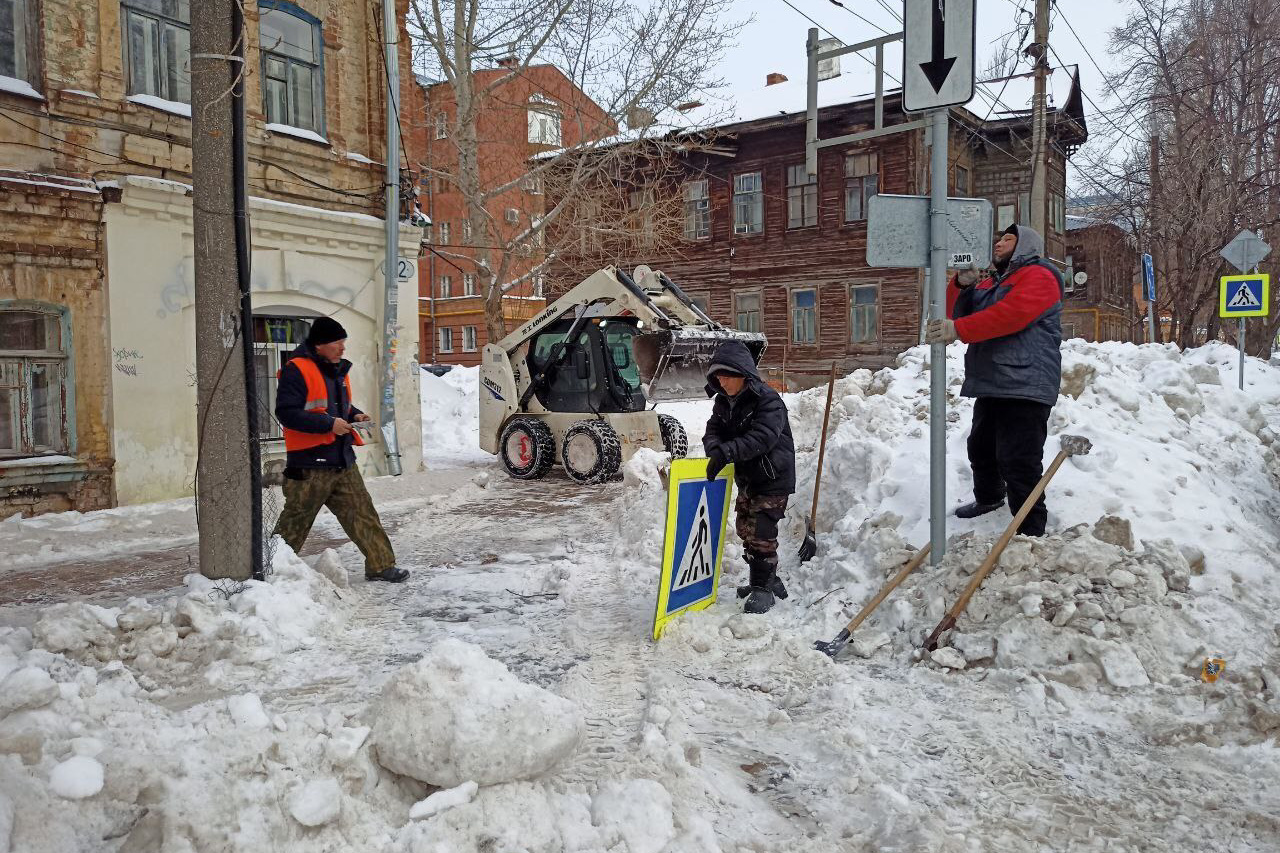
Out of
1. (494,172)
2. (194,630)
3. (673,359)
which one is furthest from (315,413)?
(494,172)

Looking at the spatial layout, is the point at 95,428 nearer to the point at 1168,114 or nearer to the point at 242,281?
the point at 242,281

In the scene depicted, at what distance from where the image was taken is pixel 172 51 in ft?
34.0

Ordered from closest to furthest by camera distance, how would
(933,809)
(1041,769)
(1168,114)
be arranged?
(933,809), (1041,769), (1168,114)

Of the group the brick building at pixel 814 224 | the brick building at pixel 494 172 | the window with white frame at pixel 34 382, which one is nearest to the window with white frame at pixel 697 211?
the brick building at pixel 814 224

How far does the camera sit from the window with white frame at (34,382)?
9031 millimetres

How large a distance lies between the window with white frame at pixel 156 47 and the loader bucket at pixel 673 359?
603 cm

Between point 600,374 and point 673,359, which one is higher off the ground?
point 673,359

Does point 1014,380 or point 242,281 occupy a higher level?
point 242,281

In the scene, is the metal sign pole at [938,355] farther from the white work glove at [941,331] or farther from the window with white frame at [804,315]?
the window with white frame at [804,315]

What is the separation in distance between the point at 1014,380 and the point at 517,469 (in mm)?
8544

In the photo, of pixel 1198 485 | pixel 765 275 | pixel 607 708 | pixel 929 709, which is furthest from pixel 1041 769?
pixel 765 275

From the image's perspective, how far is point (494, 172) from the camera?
2781cm

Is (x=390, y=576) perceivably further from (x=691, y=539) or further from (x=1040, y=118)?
(x=1040, y=118)

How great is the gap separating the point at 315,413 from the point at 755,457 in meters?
2.87
